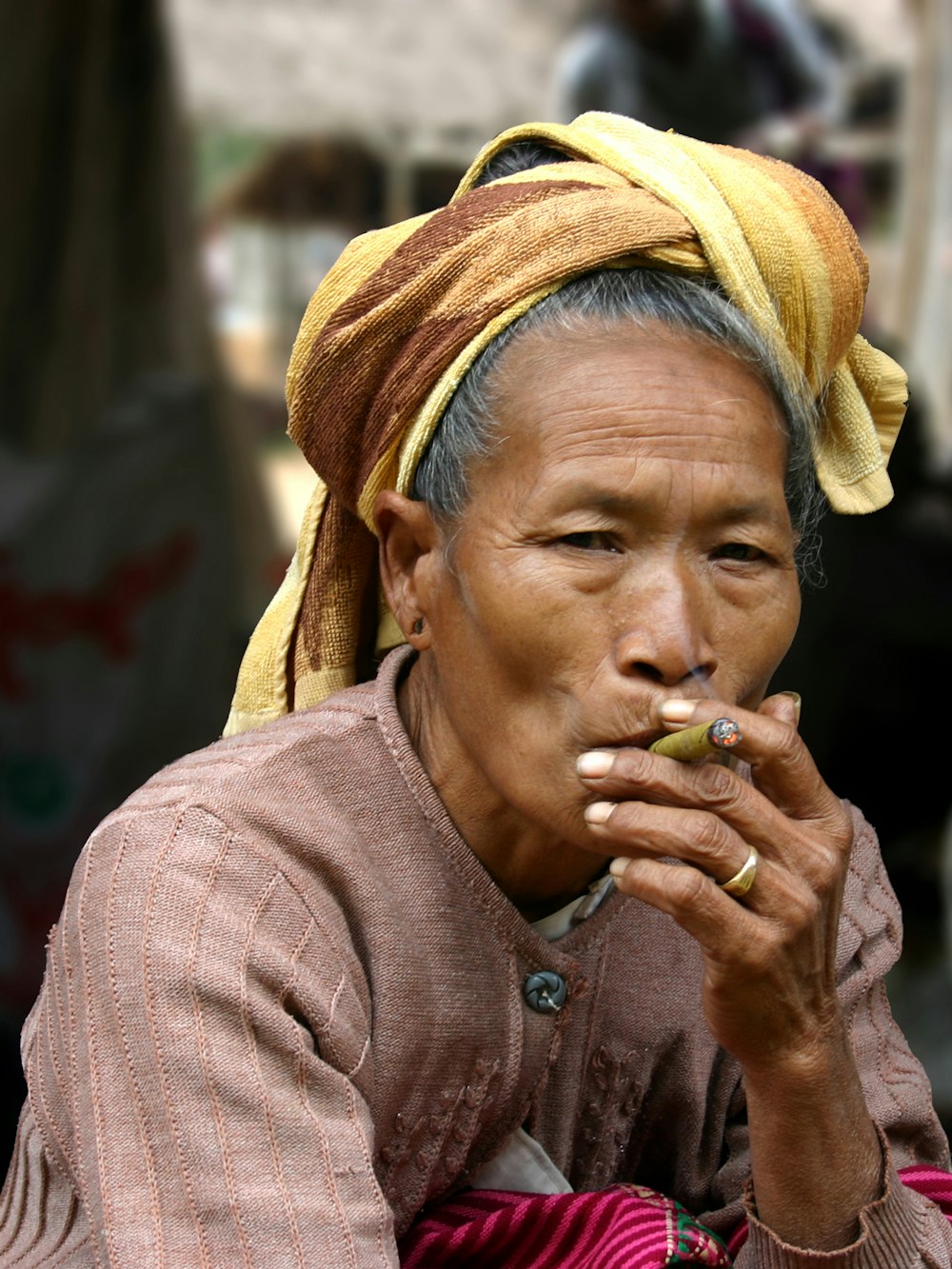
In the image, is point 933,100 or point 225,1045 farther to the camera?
point 933,100

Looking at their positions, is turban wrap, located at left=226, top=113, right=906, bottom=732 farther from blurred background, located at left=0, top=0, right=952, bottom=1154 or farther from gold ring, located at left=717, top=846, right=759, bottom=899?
blurred background, located at left=0, top=0, right=952, bottom=1154

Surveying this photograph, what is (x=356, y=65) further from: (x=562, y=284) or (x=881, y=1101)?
(x=881, y=1101)

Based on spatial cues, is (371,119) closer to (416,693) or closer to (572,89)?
(572,89)

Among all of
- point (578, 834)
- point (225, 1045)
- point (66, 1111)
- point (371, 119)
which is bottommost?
point (66, 1111)

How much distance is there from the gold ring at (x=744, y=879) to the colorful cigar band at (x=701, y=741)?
0.41ft

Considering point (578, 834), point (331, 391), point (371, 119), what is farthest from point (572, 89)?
point (578, 834)

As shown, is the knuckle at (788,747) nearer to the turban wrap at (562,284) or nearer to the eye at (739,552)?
the eye at (739,552)

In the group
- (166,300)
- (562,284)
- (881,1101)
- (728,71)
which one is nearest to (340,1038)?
(881,1101)

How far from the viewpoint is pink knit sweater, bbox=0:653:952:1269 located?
69.6 inches

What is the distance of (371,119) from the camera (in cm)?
427

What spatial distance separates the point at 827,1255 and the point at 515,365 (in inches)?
47.6

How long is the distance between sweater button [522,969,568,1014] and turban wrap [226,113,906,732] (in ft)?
2.16

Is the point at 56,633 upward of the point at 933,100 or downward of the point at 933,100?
downward

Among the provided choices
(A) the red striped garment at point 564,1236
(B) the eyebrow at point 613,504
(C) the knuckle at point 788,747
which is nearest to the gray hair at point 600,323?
(B) the eyebrow at point 613,504
